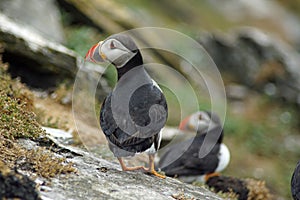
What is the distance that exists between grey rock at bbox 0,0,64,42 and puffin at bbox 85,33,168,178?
17.3ft

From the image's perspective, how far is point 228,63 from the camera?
21.7 metres

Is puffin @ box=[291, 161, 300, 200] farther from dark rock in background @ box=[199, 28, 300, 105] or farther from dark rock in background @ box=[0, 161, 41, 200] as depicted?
dark rock in background @ box=[199, 28, 300, 105]

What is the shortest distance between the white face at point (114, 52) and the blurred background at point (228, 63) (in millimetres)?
3293

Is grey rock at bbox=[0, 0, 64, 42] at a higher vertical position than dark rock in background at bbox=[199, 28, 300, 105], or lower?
lower

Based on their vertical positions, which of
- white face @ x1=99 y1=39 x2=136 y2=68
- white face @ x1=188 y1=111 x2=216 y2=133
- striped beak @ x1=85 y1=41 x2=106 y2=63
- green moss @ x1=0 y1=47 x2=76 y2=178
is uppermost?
white face @ x1=188 y1=111 x2=216 y2=133

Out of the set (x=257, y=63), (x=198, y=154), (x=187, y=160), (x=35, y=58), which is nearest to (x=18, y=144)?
(x=35, y=58)

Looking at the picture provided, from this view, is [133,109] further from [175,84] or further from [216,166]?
[175,84]

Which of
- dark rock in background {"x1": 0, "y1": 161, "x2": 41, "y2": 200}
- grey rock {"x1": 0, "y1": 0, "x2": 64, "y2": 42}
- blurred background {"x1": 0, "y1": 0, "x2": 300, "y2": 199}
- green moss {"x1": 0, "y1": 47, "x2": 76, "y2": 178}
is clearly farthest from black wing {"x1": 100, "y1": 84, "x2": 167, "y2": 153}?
grey rock {"x1": 0, "y1": 0, "x2": 64, "y2": 42}

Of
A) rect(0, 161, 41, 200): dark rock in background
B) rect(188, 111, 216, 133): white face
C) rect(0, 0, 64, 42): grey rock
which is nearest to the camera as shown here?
rect(0, 161, 41, 200): dark rock in background

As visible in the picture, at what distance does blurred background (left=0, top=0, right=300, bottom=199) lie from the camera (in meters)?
11.6

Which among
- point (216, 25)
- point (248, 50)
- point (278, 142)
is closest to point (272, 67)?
point (248, 50)

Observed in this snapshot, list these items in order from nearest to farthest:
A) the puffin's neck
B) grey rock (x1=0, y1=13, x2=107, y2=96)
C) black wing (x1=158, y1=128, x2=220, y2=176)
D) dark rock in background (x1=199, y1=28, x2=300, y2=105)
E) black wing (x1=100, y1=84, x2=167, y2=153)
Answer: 1. black wing (x1=100, y1=84, x2=167, y2=153)
2. the puffin's neck
3. black wing (x1=158, y1=128, x2=220, y2=176)
4. grey rock (x1=0, y1=13, x2=107, y2=96)
5. dark rock in background (x1=199, y1=28, x2=300, y2=105)

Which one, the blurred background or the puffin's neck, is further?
the blurred background

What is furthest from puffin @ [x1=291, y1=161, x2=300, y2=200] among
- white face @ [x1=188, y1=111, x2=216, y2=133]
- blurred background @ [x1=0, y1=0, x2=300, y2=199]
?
blurred background @ [x1=0, y1=0, x2=300, y2=199]
